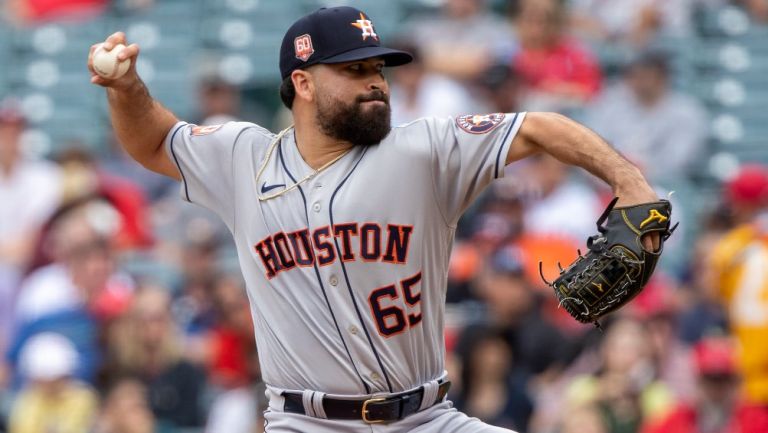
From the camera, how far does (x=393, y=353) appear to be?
15.5ft

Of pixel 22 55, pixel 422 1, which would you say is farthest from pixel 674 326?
pixel 22 55

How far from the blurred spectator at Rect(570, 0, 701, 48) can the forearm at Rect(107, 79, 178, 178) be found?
241 inches

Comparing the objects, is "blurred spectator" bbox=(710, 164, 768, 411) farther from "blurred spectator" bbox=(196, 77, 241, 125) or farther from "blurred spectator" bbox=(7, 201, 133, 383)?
"blurred spectator" bbox=(196, 77, 241, 125)

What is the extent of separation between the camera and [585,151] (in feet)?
14.6

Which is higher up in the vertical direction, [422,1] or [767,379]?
[422,1]

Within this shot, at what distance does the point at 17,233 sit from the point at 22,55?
115 inches

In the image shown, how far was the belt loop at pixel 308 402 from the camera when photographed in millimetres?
4715

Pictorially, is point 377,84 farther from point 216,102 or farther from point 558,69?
point 216,102

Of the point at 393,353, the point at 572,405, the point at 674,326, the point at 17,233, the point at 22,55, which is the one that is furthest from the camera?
the point at 22,55

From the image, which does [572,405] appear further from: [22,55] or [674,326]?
[22,55]

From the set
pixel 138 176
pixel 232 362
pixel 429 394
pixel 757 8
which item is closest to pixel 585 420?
pixel 232 362

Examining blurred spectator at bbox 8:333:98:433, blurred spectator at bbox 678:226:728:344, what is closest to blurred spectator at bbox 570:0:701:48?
blurred spectator at bbox 678:226:728:344

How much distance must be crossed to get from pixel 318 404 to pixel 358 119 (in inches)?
37.0

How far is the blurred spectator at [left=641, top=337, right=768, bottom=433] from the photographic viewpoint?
25.0ft
